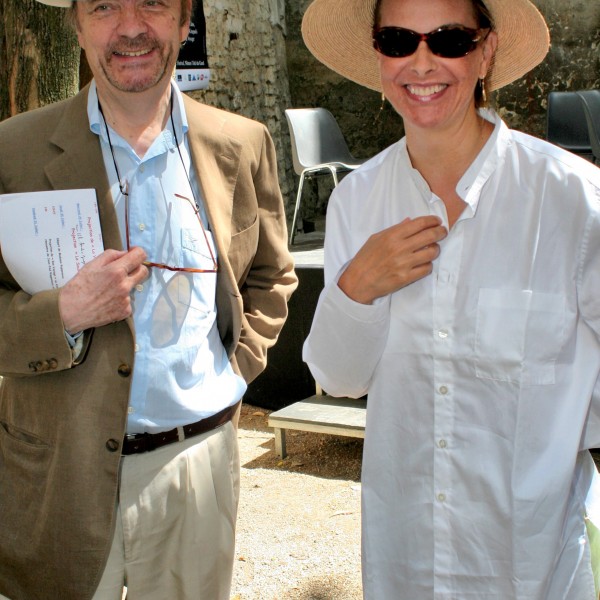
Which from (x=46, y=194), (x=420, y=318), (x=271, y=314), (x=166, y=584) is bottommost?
(x=166, y=584)

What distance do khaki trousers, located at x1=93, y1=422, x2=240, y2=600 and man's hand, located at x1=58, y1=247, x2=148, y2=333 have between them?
0.37 meters

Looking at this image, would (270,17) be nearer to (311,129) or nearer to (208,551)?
(311,129)

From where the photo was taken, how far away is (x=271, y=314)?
280 cm

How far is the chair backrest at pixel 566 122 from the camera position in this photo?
7.82 metres

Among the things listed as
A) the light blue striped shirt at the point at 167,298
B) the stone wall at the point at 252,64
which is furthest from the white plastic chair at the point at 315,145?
the light blue striped shirt at the point at 167,298

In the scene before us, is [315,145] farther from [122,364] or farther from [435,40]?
[435,40]

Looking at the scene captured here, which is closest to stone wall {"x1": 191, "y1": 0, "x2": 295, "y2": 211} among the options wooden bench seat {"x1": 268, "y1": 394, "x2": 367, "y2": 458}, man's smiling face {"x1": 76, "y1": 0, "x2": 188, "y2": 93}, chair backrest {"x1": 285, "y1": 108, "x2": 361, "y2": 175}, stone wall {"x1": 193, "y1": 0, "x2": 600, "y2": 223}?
stone wall {"x1": 193, "y1": 0, "x2": 600, "y2": 223}

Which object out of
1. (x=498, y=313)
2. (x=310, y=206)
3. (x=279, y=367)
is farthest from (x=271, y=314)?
(x=310, y=206)

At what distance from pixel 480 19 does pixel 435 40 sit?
15cm

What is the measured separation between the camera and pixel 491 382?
1.74m

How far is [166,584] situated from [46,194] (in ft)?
3.29

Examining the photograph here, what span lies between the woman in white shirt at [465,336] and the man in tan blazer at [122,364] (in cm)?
54

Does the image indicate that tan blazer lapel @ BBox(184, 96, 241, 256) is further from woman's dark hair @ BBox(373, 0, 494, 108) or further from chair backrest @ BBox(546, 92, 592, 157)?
chair backrest @ BBox(546, 92, 592, 157)

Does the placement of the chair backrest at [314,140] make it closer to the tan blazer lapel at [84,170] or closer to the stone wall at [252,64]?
the stone wall at [252,64]
